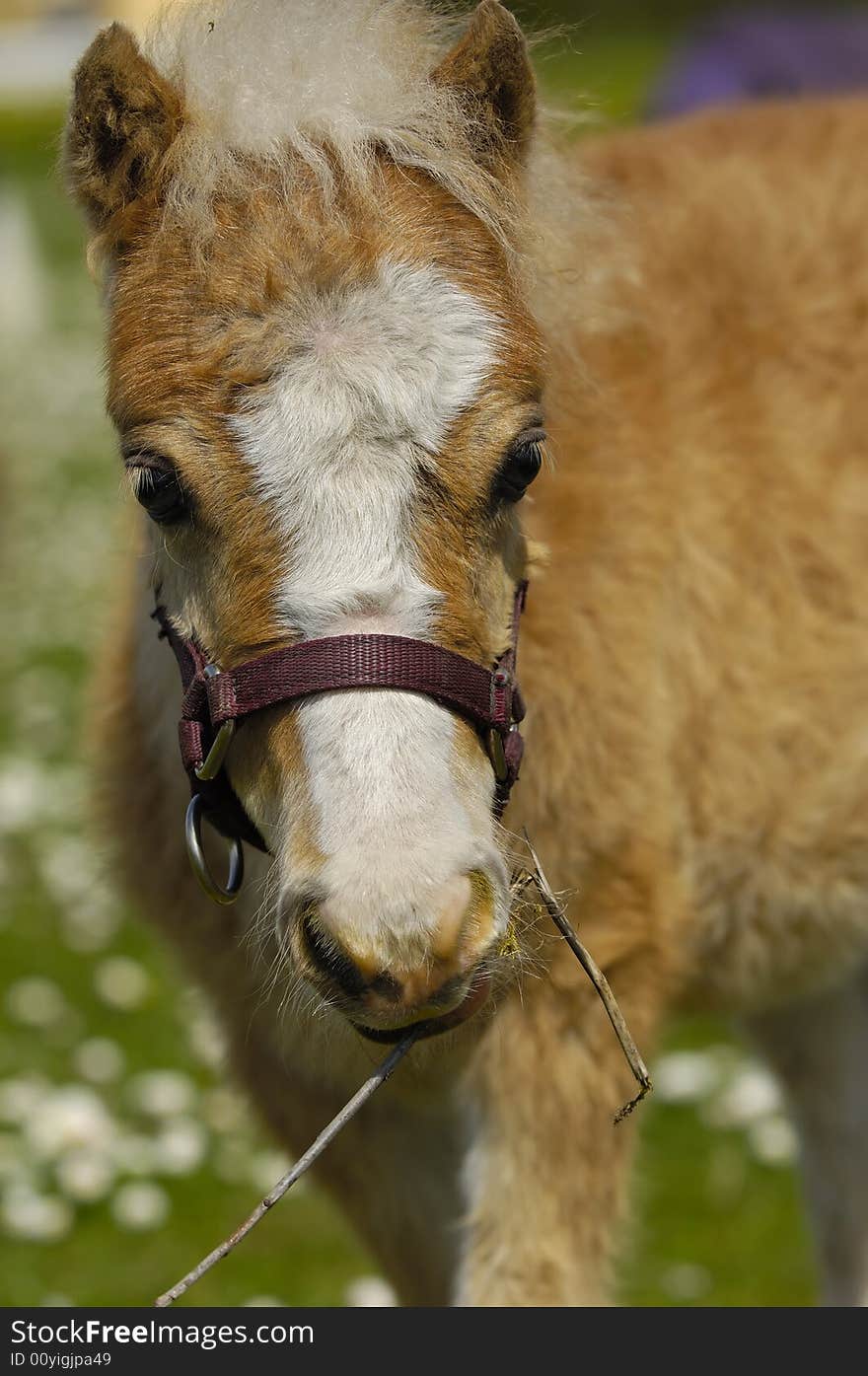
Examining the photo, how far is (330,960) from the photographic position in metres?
2.23

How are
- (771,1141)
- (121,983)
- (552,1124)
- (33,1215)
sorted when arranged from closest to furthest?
(552,1124) < (33,1215) < (771,1141) < (121,983)

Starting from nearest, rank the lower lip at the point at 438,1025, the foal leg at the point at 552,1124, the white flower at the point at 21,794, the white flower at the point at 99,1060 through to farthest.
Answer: the lower lip at the point at 438,1025 < the foal leg at the point at 552,1124 < the white flower at the point at 99,1060 < the white flower at the point at 21,794

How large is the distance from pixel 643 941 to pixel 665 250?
154 cm

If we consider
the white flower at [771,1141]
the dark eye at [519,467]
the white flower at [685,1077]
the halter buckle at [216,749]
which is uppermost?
the dark eye at [519,467]

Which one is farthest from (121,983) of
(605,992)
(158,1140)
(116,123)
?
(116,123)

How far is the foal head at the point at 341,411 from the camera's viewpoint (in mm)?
2244

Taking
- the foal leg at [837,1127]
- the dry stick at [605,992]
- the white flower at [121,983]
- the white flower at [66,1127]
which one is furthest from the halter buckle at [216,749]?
the white flower at [121,983]

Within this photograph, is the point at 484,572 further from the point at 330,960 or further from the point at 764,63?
the point at 764,63

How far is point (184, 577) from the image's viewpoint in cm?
258

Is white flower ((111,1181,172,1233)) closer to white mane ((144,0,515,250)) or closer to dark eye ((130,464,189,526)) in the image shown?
dark eye ((130,464,189,526))

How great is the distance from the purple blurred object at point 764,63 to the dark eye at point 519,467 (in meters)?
6.11

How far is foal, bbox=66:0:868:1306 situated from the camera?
2.33m

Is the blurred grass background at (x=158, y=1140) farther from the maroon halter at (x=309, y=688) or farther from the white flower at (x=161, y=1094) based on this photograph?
the maroon halter at (x=309, y=688)

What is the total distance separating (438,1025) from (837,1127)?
2.16m
